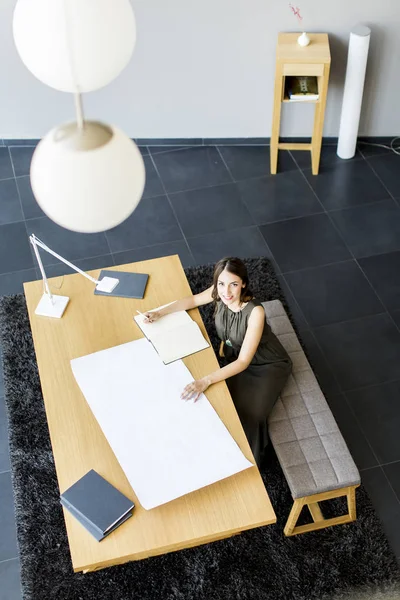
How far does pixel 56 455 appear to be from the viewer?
2.60 m

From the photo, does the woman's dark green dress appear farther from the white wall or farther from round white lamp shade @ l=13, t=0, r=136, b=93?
the white wall

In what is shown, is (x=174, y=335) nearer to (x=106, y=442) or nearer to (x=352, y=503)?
(x=106, y=442)

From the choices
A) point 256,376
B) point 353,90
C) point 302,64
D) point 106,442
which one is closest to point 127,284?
point 256,376

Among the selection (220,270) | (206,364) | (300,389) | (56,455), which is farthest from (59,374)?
(300,389)

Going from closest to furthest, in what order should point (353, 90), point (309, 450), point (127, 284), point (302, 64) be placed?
point (309, 450) < point (127, 284) < point (302, 64) < point (353, 90)

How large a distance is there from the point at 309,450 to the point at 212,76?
281cm

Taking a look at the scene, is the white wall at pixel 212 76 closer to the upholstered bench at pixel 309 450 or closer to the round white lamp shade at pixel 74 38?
the upholstered bench at pixel 309 450

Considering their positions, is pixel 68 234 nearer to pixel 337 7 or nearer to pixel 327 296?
pixel 327 296

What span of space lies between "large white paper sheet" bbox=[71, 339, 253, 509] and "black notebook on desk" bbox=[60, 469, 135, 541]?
0.24 ft

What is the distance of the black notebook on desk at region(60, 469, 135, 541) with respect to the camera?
7.87 feet

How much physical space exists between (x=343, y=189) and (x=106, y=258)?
5.30ft

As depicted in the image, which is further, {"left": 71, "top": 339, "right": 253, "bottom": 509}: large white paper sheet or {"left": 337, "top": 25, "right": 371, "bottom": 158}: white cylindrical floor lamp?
{"left": 337, "top": 25, "right": 371, "bottom": 158}: white cylindrical floor lamp

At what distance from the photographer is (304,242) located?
4.38 meters

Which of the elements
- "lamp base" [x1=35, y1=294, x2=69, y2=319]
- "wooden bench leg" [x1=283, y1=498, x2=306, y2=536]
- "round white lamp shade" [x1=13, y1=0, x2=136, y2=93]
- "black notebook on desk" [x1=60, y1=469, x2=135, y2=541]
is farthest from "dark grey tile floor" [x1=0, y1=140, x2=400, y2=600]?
"round white lamp shade" [x1=13, y1=0, x2=136, y2=93]
